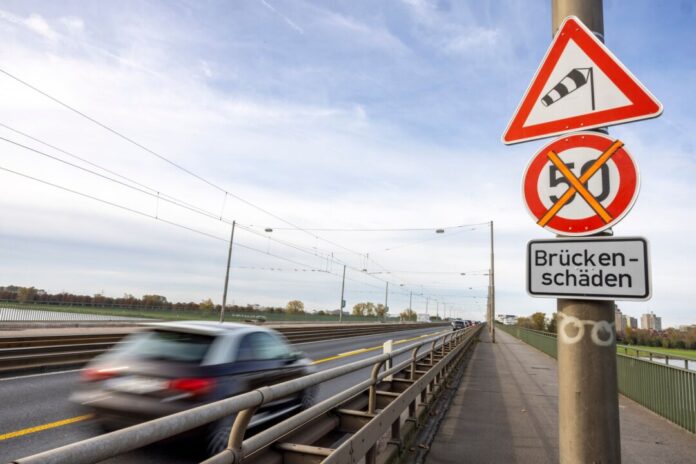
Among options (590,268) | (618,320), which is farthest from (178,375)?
(618,320)

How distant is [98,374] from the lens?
510cm

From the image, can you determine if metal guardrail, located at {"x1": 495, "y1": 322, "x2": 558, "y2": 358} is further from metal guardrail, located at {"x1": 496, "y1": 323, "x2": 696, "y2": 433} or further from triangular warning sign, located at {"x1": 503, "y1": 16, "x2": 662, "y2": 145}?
triangular warning sign, located at {"x1": 503, "y1": 16, "x2": 662, "y2": 145}

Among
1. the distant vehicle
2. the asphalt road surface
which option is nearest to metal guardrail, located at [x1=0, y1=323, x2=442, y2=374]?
the asphalt road surface

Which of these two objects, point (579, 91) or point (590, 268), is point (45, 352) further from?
point (579, 91)

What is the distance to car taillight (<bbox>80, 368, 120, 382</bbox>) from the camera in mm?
5012

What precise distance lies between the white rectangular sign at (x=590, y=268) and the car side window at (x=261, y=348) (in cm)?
414

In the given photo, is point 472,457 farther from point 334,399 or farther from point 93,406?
point 93,406

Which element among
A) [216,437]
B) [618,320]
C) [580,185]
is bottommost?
[216,437]

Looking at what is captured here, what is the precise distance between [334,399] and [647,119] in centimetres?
287

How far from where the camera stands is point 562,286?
2229 millimetres

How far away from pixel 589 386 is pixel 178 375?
4174mm

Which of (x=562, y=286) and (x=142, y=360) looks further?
(x=142, y=360)

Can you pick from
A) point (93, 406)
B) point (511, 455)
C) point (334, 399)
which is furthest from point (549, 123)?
point (93, 406)

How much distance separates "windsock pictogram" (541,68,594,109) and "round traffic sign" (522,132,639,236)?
0.96 feet
